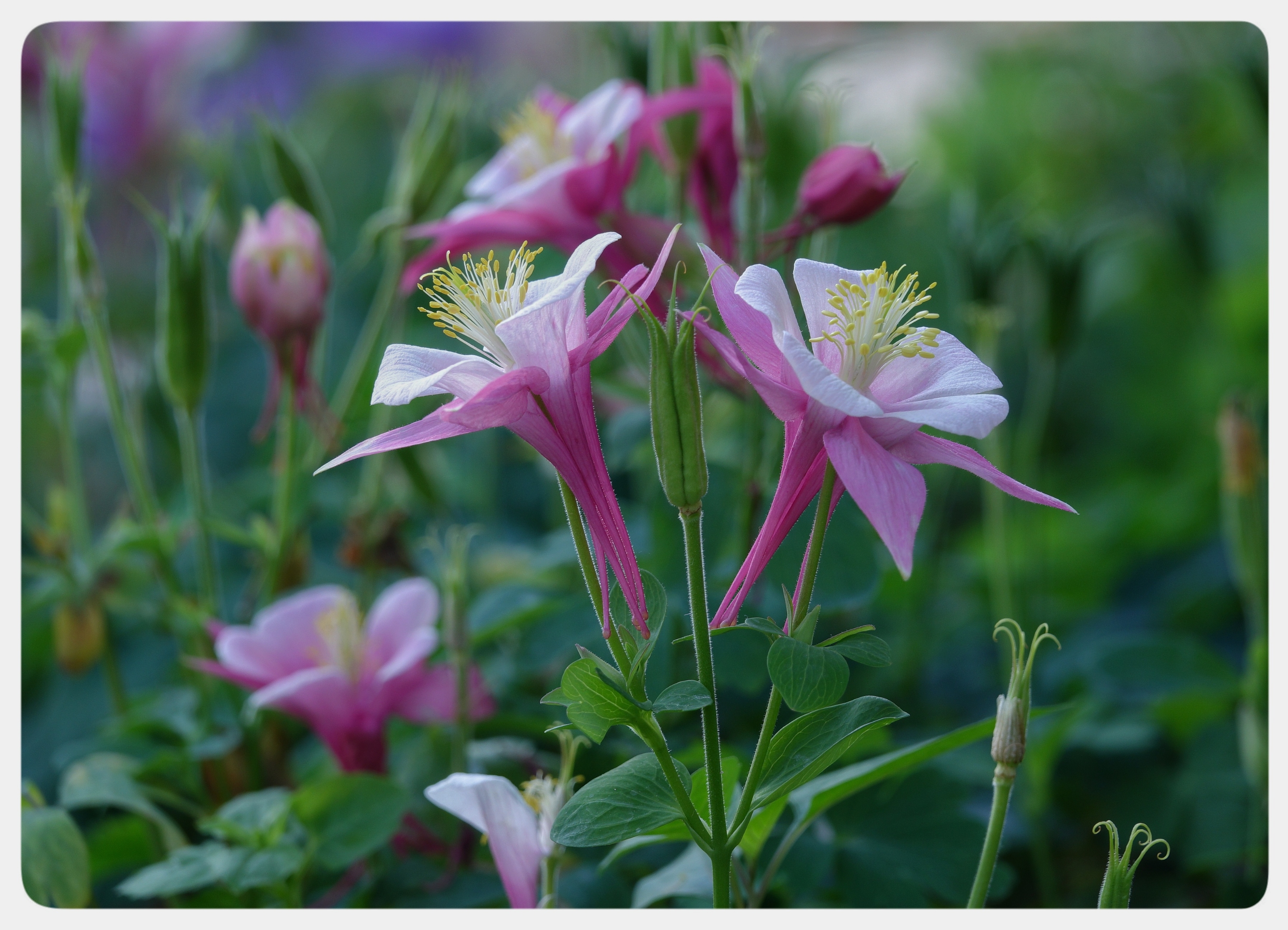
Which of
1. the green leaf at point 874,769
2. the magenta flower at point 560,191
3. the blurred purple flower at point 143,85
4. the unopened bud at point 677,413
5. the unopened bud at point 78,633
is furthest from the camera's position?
the blurred purple flower at point 143,85

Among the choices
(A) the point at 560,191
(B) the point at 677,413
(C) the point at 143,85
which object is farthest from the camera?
(C) the point at 143,85

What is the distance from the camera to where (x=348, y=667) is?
→ 0.53 m

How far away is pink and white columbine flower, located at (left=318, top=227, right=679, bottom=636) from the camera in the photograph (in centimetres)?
30

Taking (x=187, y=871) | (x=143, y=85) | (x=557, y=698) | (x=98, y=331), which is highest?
(x=143, y=85)

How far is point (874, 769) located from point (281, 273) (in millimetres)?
353

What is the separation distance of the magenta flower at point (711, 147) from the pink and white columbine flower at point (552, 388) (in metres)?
0.20

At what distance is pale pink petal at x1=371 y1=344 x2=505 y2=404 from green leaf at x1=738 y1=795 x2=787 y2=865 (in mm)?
158

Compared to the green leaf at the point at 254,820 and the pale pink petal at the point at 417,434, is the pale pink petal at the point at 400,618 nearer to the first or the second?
the green leaf at the point at 254,820

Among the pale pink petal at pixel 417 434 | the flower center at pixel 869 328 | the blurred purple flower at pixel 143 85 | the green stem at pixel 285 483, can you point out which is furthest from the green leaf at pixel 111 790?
the blurred purple flower at pixel 143 85

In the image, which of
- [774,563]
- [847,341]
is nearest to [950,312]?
[774,563]

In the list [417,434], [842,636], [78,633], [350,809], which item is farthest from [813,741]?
[78,633]

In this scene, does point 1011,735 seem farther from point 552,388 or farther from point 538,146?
point 538,146

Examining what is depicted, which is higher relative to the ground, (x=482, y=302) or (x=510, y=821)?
(x=482, y=302)

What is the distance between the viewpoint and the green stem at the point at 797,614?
0.99 feet
